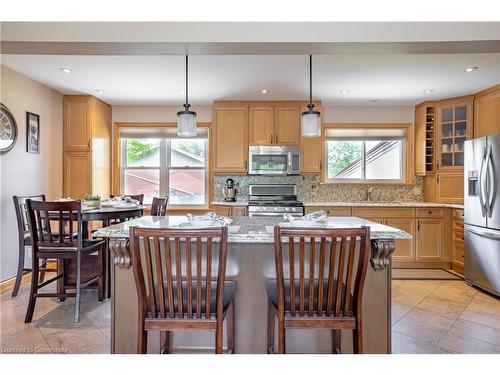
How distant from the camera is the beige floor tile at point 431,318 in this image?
8.73 feet

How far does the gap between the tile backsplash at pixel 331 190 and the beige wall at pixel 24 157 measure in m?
2.38

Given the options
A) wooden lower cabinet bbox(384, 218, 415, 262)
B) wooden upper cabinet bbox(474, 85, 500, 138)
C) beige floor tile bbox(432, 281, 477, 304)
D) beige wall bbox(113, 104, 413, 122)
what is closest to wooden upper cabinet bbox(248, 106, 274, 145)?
beige wall bbox(113, 104, 413, 122)

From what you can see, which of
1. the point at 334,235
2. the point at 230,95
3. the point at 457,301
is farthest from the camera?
the point at 230,95

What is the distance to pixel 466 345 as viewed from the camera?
2.31m

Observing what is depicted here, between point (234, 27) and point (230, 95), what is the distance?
2354mm

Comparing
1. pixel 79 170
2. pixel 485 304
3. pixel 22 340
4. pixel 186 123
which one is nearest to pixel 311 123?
pixel 186 123

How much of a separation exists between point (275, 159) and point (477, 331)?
3009 millimetres

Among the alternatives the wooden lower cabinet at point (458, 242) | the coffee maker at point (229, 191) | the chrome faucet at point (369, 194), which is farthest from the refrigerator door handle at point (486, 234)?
the coffee maker at point (229, 191)

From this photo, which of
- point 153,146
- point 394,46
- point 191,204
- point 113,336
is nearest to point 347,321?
point 113,336

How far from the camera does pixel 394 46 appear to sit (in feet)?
7.25

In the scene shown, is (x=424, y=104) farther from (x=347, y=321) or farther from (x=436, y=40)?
(x=347, y=321)

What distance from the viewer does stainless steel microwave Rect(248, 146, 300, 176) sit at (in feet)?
15.4

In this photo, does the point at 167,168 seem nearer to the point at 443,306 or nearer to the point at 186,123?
the point at 186,123

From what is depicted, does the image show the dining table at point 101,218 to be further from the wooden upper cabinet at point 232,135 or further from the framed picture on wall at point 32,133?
the wooden upper cabinet at point 232,135
